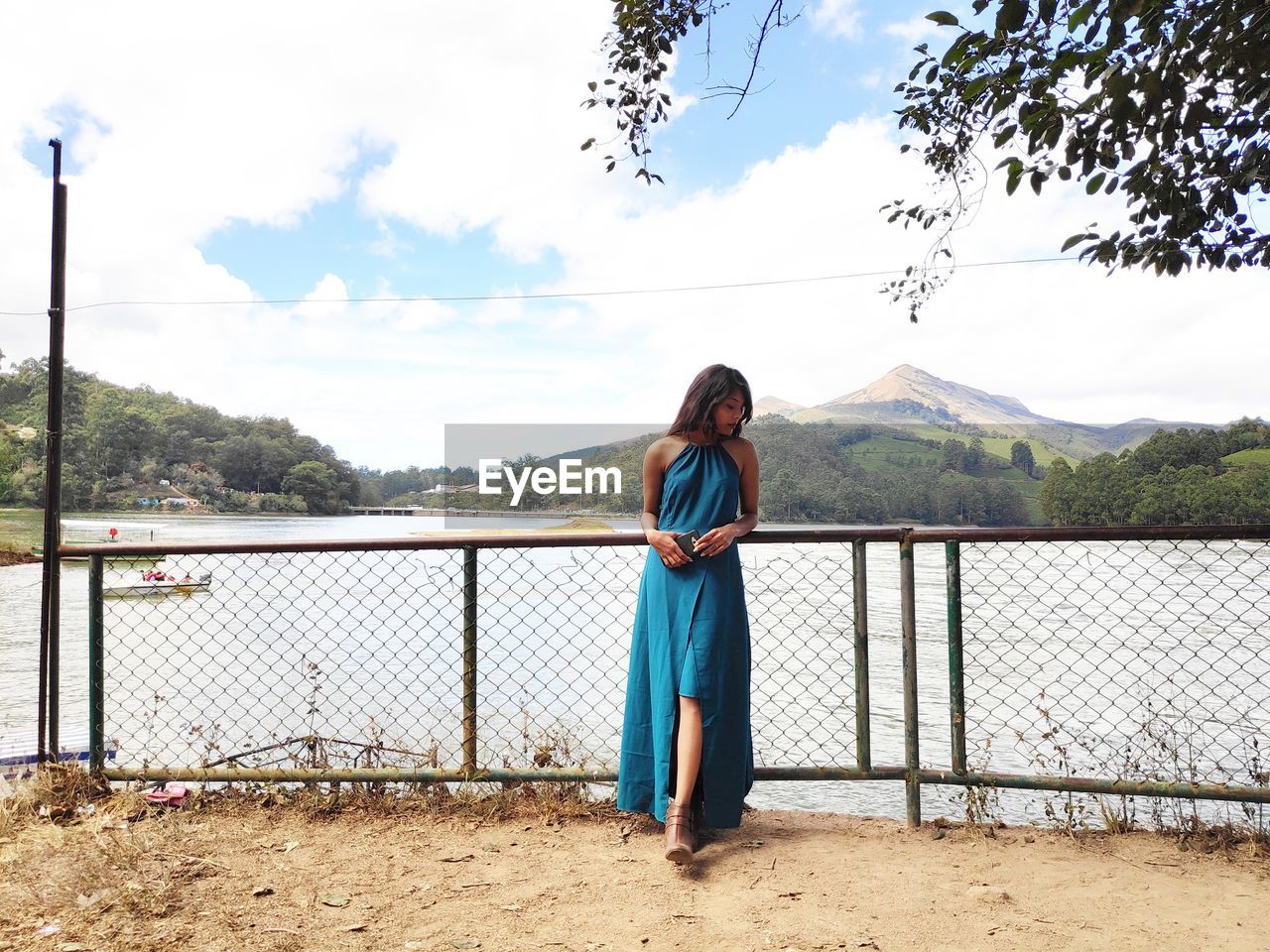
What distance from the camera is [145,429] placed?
262ft

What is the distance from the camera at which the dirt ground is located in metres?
2.57

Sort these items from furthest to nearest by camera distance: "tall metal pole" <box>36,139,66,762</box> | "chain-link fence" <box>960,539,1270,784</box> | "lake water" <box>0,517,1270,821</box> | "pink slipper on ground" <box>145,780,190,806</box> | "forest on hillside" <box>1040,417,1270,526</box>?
"forest on hillside" <box>1040,417,1270,526</box>
"lake water" <box>0,517,1270,821</box>
"chain-link fence" <box>960,539,1270,784</box>
"tall metal pole" <box>36,139,66,762</box>
"pink slipper on ground" <box>145,780,190,806</box>

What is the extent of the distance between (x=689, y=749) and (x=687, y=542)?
0.74 m

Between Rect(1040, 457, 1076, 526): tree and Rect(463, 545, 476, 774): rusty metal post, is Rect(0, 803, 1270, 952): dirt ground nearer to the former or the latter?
Rect(463, 545, 476, 774): rusty metal post

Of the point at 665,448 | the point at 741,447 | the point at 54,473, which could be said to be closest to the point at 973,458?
the point at 741,447

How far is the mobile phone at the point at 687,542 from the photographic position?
3031 millimetres

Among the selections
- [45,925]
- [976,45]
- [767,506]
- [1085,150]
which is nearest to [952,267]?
[1085,150]

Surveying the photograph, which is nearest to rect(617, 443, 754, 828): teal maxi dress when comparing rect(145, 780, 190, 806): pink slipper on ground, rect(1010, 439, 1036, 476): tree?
rect(145, 780, 190, 806): pink slipper on ground

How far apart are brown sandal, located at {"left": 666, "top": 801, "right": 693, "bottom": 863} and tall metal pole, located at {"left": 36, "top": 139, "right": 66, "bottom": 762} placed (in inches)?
108

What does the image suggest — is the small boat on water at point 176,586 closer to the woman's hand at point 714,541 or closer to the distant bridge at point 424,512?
the woman's hand at point 714,541

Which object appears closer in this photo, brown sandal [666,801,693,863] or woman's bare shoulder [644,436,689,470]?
brown sandal [666,801,693,863]

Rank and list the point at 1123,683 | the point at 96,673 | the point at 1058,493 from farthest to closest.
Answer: the point at 1058,493 → the point at 1123,683 → the point at 96,673

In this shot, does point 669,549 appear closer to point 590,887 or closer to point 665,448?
point 665,448

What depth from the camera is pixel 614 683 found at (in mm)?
14391
